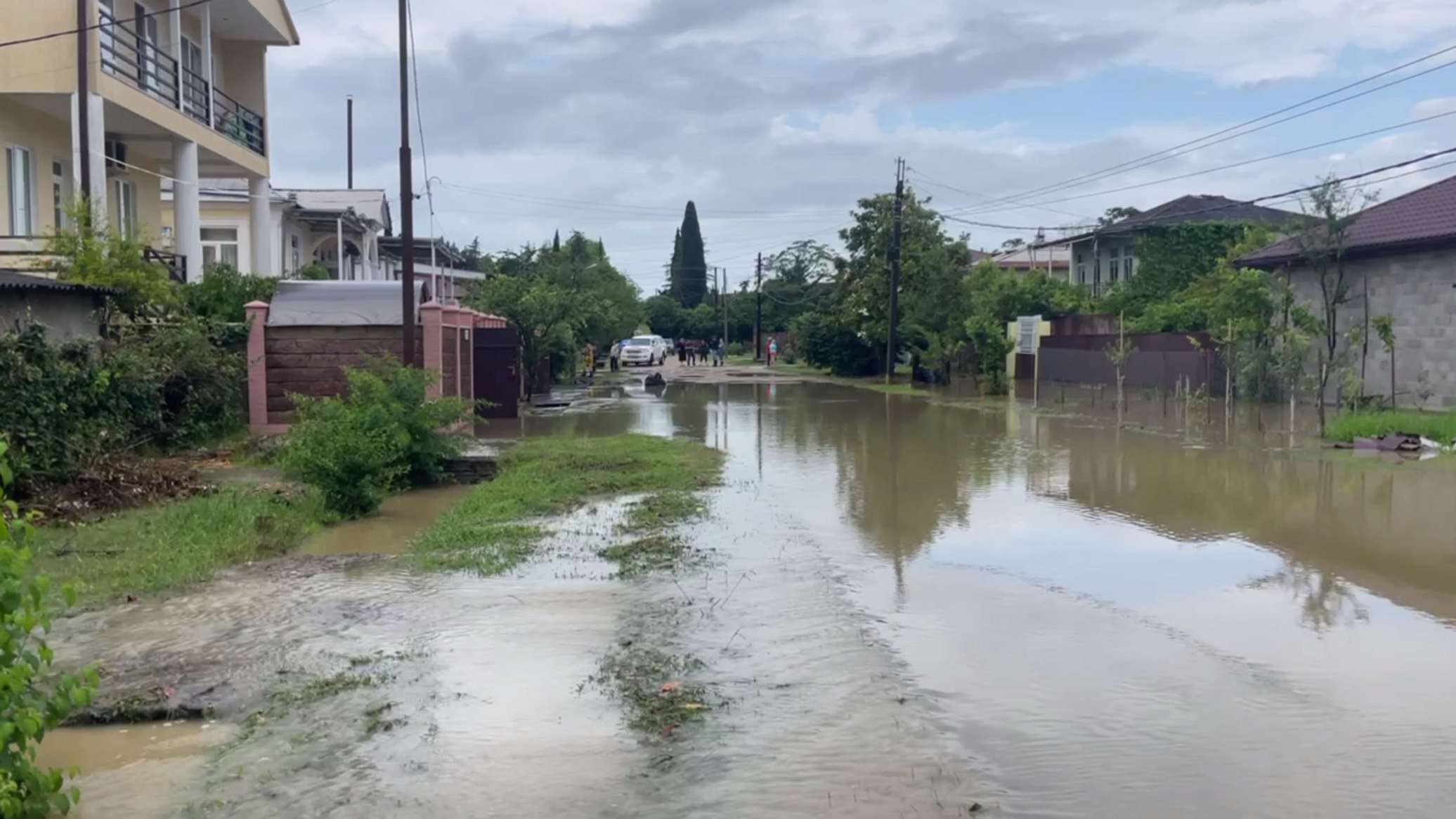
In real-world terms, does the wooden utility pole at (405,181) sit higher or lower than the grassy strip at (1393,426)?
higher

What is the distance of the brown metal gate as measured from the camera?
26641mm

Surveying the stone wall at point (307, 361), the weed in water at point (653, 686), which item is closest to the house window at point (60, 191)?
the stone wall at point (307, 361)

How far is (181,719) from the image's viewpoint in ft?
21.8

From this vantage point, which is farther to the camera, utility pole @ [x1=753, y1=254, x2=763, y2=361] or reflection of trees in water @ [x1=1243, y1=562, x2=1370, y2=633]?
utility pole @ [x1=753, y1=254, x2=763, y2=361]

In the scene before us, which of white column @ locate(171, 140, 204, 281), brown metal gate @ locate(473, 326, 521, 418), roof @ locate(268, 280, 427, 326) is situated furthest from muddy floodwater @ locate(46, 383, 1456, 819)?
white column @ locate(171, 140, 204, 281)

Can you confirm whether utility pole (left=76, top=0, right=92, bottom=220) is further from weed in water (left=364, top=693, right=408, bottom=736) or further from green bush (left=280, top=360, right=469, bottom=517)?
weed in water (left=364, top=693, right=408, bottom=736)

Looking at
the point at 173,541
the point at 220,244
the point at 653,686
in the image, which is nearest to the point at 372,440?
the point at 173,541

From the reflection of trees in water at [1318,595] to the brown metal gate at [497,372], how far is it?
62.0ft

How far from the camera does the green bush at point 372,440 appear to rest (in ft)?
44.5

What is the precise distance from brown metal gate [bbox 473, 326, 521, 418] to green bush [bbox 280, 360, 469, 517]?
9.22m

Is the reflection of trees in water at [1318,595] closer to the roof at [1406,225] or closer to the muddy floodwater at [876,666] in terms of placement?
the muddy floodwater at [876,666]

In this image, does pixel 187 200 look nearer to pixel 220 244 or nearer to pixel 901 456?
pixel 220 244

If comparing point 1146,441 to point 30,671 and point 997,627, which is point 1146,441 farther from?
point 30,671

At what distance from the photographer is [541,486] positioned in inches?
610
